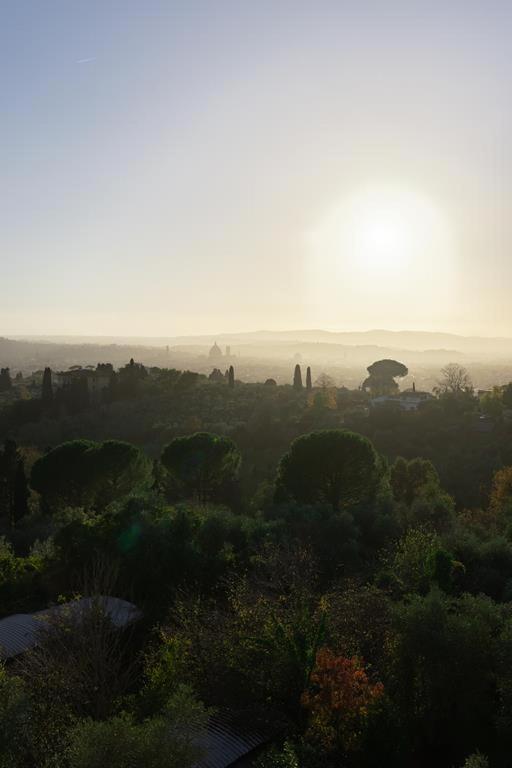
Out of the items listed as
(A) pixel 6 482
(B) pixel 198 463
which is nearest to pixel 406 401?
(B) pixel 198 463

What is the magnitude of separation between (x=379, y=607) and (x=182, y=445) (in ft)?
56.8

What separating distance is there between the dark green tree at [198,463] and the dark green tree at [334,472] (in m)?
5.68

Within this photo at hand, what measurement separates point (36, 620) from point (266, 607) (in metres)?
6.70

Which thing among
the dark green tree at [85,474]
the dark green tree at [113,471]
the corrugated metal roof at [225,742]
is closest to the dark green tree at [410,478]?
the dark green tree at [113,471]

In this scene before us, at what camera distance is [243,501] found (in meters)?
32.3

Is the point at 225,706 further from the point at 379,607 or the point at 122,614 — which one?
the point at 122,614

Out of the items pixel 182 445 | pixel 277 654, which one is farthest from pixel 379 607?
pixel 182 445

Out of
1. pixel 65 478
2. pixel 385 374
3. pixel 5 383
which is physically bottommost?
pixel 65 478

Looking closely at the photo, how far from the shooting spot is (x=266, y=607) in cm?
1298

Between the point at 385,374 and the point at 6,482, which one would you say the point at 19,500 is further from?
the point at 385,374

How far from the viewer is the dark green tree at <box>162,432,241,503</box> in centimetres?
2922

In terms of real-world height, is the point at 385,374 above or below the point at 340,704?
above

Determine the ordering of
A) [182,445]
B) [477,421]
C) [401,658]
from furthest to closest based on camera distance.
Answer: [477,421], [182,445], [401,658]

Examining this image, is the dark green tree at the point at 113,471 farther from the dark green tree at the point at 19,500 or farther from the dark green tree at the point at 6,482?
the dark green tree at the point at 6,482
